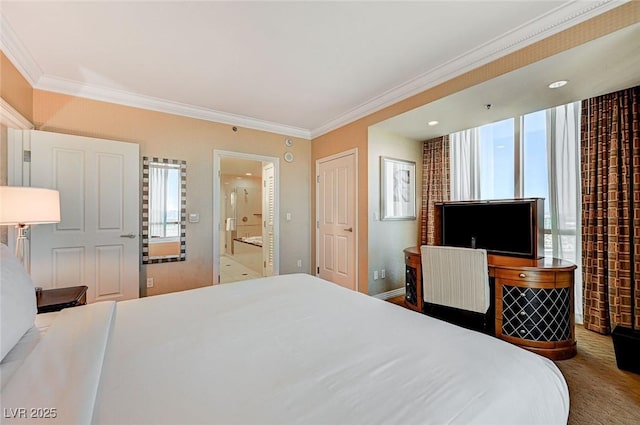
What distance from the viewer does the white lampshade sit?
71.1 inches

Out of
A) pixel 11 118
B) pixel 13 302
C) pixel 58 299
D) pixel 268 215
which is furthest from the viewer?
pixel 268 215

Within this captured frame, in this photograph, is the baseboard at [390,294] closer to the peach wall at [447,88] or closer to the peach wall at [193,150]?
the peach wall at [447,88]

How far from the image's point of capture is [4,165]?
7.82ft

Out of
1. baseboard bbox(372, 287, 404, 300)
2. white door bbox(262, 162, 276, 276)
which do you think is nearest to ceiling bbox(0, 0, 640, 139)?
white door bbox(262, 162, 276, 276)

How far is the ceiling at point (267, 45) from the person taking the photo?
191 cm

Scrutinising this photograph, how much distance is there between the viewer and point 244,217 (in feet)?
28.5

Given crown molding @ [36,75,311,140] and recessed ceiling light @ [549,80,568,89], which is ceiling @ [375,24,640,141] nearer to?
recessed ceiling light @ [549,80,568,89]

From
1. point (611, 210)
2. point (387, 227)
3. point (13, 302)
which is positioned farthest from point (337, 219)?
point (13, 302)

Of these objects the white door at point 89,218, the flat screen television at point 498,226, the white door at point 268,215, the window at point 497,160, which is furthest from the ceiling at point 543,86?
the white door at point 89,218

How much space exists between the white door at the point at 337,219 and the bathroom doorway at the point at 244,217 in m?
0.77

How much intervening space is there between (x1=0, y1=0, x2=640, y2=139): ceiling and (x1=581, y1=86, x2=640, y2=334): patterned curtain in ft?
2.73

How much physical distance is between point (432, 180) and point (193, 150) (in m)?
3.54

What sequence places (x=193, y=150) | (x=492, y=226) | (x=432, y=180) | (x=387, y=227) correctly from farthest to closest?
(x=432, y=180) → (x=387, y=227) → (x=193, y=150) → (x=492, y=226)

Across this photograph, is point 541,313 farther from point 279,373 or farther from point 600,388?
point 279,373
